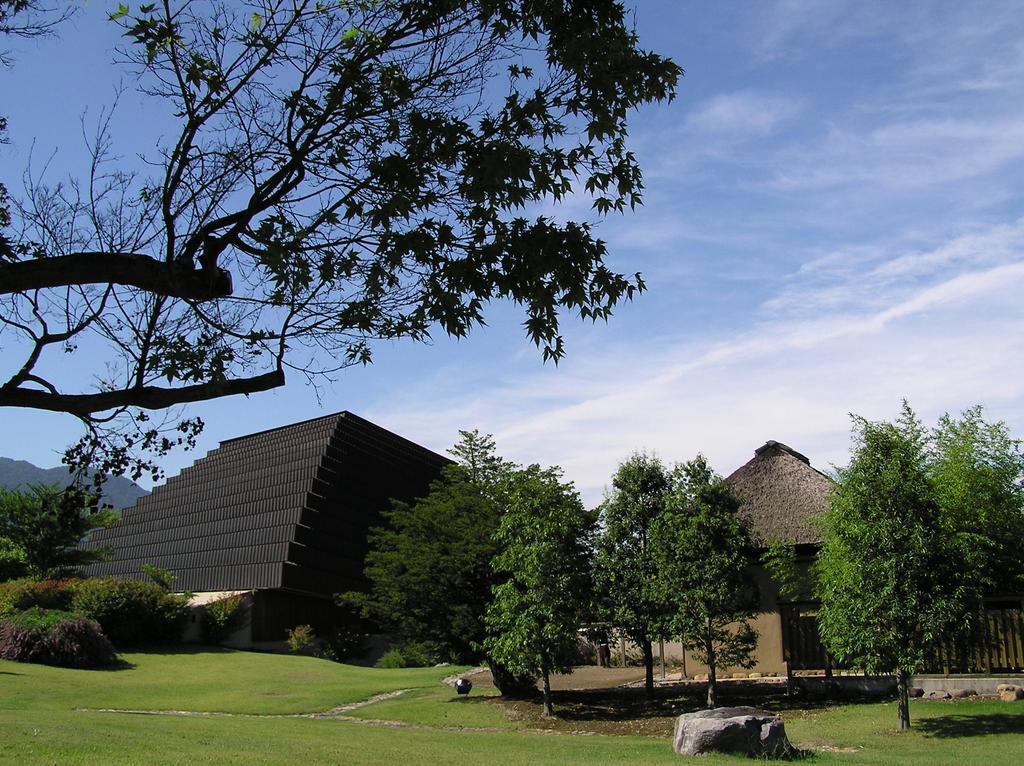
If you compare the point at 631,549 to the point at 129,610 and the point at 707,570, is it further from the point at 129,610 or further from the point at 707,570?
the point at 129,610

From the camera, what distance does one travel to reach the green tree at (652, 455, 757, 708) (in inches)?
779

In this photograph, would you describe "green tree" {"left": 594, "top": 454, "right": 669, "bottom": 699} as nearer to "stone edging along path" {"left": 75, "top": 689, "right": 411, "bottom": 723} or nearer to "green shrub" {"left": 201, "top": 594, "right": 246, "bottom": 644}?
"stone edging along path" {"left": 75, "top": 689, "right": 411, "bottom": 723}

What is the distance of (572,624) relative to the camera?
21141 millimetres

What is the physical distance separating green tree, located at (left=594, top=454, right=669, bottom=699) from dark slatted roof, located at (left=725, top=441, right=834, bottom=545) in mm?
2760

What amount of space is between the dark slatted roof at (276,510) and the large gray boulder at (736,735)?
3007cm

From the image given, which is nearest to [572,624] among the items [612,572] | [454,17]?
[612,572]

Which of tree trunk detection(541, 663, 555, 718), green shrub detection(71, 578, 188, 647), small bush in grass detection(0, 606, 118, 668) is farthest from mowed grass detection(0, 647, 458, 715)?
tree trunk detection(541, 663, 555, 718)

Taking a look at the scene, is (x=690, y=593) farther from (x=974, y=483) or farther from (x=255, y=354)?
(x=255, y=354)

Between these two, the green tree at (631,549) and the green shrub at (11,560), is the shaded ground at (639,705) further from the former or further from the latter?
the green shrub at (11,560)

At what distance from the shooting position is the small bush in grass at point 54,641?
96.4 feet

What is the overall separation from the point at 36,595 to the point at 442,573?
811 inches

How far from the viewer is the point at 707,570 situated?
1984 cm

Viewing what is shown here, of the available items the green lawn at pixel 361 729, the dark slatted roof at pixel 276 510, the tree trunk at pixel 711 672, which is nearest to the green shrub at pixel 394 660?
the dark slatted roof at pixel 276 510

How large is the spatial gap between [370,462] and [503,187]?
45.1 metres
